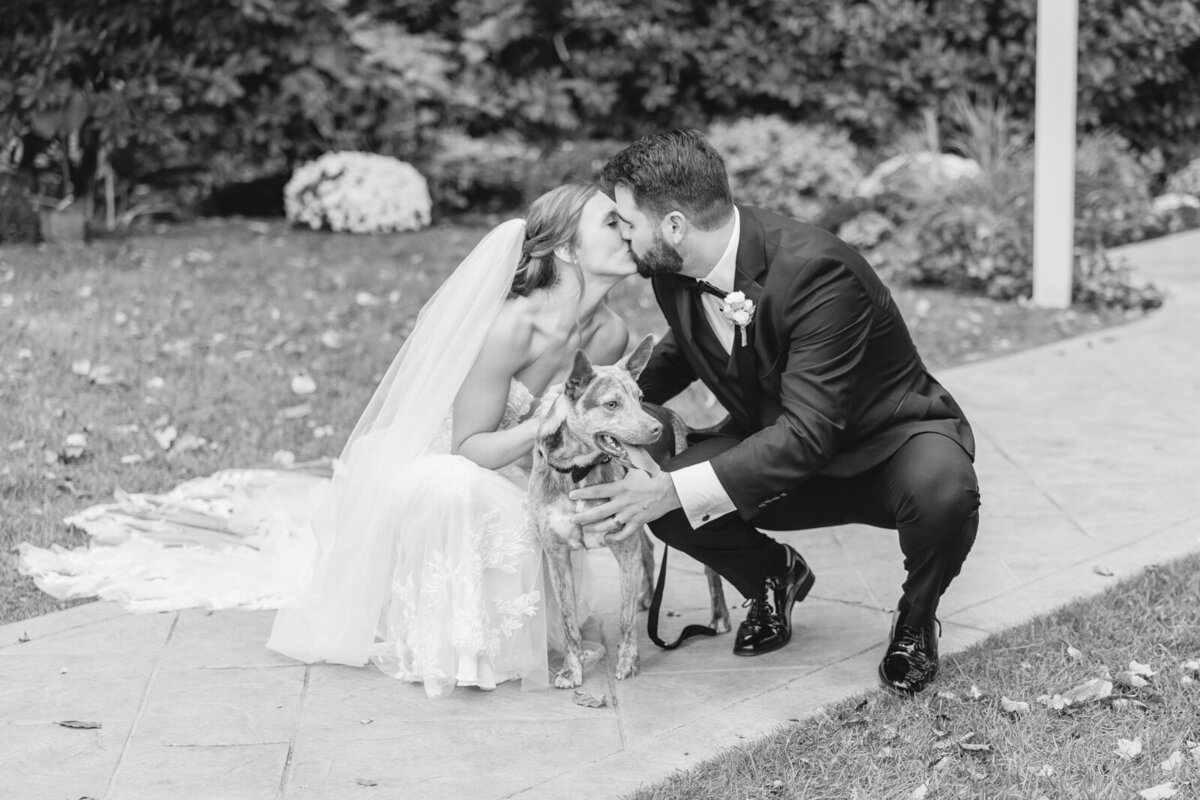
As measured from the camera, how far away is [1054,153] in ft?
29.1

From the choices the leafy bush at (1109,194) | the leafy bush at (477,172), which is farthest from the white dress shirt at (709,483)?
the leafy bush at (477,172)

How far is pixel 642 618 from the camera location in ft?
14.6

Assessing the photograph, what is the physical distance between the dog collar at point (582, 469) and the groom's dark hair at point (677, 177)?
685 millimetres

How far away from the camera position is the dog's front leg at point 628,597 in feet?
12.5

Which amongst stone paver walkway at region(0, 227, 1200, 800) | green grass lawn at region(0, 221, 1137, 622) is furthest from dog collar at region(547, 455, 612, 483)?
green grass lawn at region(0, 221, 1137, 622)

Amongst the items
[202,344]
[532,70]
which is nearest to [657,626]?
[202,344]

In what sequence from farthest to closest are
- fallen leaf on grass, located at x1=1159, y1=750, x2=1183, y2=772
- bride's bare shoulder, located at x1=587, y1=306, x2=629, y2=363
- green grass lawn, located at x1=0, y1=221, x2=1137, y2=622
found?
green grass lawn, located at x1=0, y1=221, x2=1137, y2=622
bride's bare shoulder, located at x1=587, y1=306, x2=629, y2=363
fallen leaf on grass, located at x1=1159, y1=750, x2=1183, y2=772

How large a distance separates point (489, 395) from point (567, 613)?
2.27 feet

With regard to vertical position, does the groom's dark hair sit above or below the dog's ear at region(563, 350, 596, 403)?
above

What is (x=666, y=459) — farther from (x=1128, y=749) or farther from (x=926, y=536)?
(x=1128, y=749)

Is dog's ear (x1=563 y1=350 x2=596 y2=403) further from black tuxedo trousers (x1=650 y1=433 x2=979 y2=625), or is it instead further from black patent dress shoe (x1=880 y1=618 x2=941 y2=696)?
black patent dress shoe (x1=880 y1=618 x2=941 y2=696)

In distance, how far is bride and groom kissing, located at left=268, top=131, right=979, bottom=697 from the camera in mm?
3604

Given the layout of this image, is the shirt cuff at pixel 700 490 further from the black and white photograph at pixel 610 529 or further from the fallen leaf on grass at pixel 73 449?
the fallen leaf on grass at pixel 73 449

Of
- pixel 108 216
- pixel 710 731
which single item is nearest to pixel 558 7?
pixel 108 216
